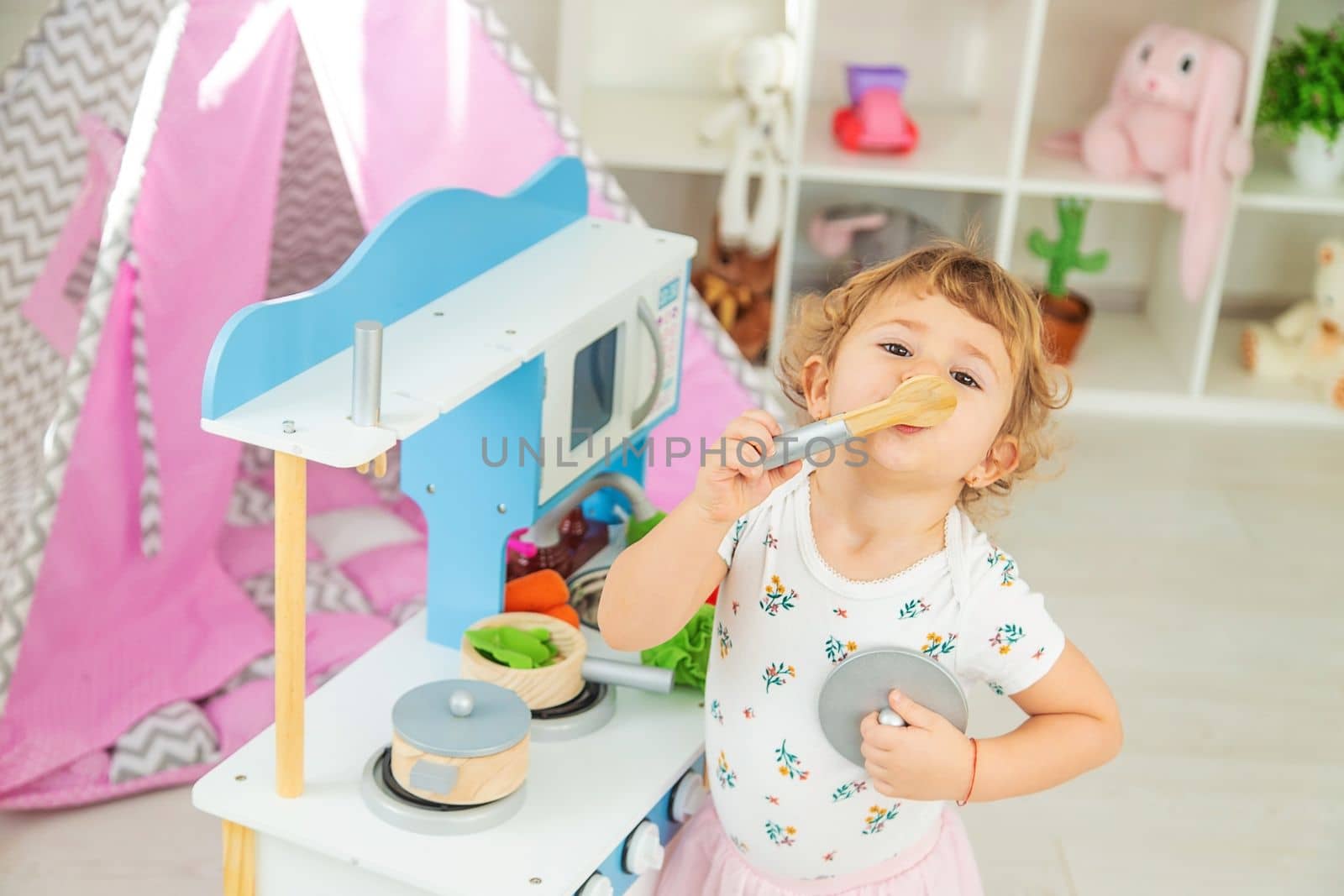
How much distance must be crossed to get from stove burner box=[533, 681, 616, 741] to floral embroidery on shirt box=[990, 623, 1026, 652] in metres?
0.32

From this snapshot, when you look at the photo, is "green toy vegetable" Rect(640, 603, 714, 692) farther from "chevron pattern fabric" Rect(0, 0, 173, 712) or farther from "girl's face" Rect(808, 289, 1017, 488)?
"chevron pattern fabric" Rect(0, 0, 173, 712)

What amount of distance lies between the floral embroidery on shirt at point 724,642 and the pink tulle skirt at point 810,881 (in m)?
0.15

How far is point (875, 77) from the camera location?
96.8 inches

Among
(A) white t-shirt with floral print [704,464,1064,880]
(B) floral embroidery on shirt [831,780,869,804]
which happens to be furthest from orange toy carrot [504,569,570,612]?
(B) floral embroidery on shirt [831,780,869,804]

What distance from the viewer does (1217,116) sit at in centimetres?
238

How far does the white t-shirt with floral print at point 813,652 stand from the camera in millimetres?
1026

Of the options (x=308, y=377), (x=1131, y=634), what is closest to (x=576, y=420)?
(x=308, y=377)

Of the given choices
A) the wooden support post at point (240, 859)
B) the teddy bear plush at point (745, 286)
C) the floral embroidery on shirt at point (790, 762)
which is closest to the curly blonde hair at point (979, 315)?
the floral embroidery on shirt at point (790, 762)

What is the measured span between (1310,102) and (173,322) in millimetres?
1704

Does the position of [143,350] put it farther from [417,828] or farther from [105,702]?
[417,828]

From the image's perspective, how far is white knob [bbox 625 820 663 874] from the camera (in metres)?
1.12

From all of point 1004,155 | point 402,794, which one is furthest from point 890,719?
point 1004,155

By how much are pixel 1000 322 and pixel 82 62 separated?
1.16 metres

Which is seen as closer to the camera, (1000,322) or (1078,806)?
(1000,322)
